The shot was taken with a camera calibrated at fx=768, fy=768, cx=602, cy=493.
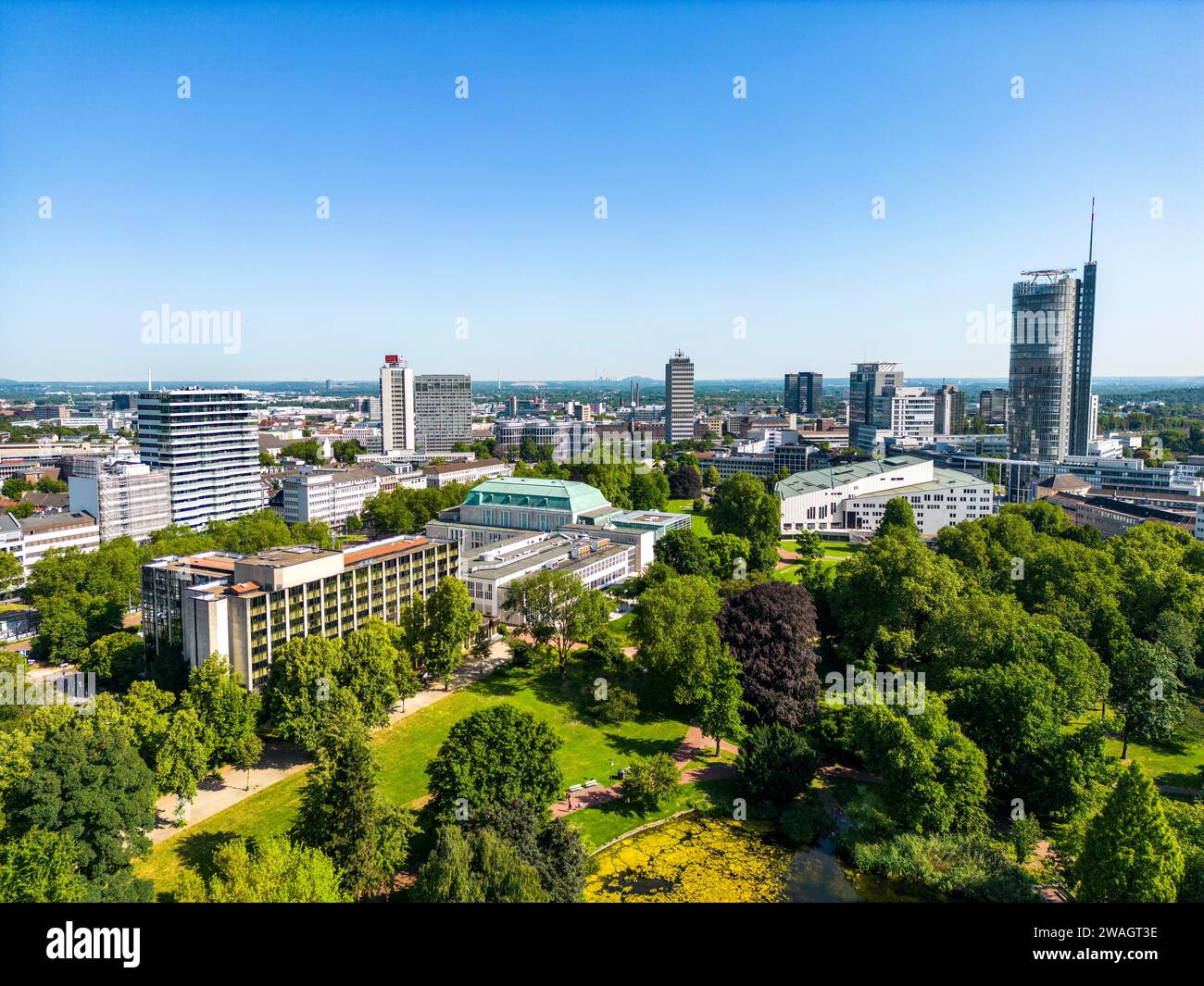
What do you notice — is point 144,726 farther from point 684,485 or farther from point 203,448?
point 684,485

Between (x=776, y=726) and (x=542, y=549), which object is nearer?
Result: (x=776, y=726)

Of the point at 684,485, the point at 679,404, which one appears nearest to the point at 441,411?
the point at 679,404

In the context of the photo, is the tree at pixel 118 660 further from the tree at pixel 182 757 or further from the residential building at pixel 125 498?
the residential building at pixel 125 498

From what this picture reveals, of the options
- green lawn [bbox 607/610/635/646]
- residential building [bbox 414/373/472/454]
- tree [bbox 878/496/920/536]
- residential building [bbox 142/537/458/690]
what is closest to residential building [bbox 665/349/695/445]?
residential building [bbox 414/373/472/454]

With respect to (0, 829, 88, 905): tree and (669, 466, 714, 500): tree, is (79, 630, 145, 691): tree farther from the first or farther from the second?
(669, 466, 714, 500): tree
